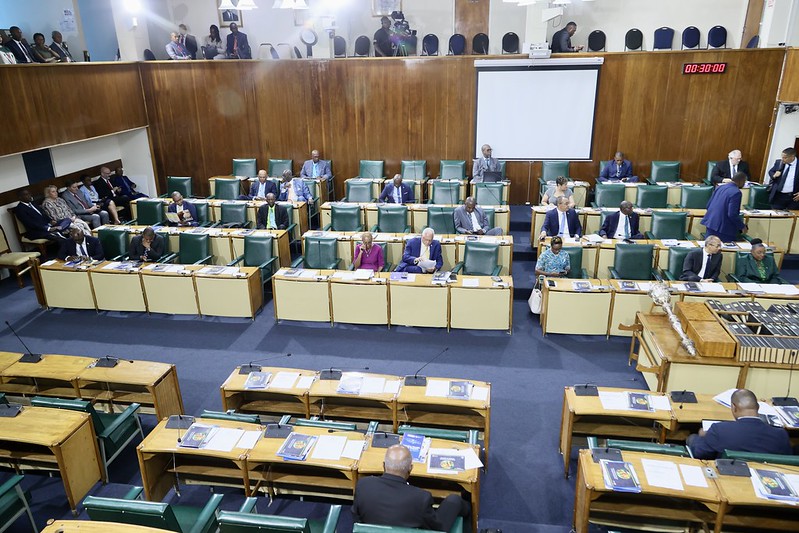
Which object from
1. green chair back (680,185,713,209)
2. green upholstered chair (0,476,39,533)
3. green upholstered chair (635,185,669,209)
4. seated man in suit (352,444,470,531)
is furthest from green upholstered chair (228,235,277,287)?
green chair back (680,185,713,209)

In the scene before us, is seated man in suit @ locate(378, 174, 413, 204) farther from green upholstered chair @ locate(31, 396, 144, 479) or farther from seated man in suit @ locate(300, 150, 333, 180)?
green upholstered chair @ locate(31, 396, 144, 479)

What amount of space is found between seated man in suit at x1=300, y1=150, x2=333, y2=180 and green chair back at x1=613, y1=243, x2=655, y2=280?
20.4 ft

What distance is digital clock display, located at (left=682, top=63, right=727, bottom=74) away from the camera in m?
10.3

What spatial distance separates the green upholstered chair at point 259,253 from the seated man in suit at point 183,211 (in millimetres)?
1610

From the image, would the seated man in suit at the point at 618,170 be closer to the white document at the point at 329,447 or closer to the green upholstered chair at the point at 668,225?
the green upholstered chair at the point at 668,225

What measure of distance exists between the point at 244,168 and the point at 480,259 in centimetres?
663

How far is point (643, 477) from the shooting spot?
3678 mm

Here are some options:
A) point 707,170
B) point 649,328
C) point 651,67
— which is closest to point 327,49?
point 651,67

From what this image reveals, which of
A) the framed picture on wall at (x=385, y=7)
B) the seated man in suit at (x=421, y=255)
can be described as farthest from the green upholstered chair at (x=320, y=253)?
the framed picture on wall at (x=385, y=7)

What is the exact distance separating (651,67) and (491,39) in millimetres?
3329

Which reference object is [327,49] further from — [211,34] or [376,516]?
[376,516]

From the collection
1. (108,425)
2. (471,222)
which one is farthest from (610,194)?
(108,425)

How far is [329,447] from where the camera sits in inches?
161

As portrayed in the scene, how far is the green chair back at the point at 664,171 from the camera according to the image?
35.0ft
